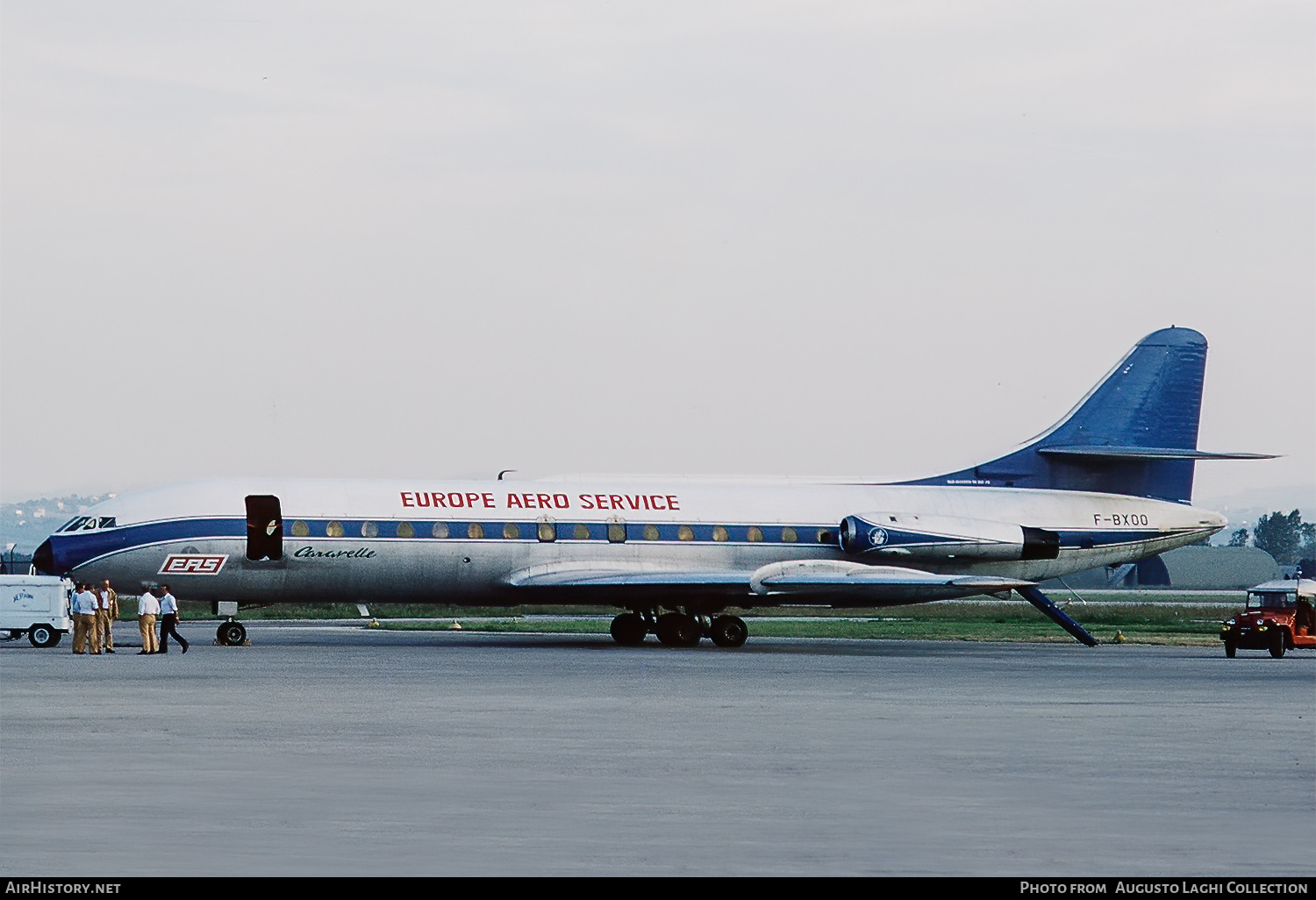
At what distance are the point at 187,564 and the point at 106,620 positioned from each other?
127 inches

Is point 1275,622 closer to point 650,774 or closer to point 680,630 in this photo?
point 680,630

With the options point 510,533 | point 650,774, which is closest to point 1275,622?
point 510,533

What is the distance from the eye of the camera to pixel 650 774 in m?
16.3

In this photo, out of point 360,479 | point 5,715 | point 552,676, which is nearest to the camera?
point 5,715

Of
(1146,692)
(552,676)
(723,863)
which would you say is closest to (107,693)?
(552,676)

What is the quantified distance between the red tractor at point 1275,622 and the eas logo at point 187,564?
21671 mm

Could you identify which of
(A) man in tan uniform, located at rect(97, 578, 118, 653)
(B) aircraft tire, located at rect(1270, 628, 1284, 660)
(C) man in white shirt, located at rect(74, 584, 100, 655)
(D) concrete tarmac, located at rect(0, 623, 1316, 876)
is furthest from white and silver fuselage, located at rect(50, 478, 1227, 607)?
(D) concrete tarmac, located at rect(0, 623, 1316, 876)

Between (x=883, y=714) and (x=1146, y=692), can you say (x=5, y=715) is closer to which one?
(x=883, y=714)

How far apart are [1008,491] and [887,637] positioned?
569cm

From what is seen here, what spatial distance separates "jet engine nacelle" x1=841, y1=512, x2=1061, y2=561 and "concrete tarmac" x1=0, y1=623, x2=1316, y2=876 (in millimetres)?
14748

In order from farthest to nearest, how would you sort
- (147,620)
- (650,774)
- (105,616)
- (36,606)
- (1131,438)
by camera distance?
(1131,438) < (36,606) < (105,616) < (147,620) < (650,774)

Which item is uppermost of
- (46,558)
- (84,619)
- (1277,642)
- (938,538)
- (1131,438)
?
(1131,438)

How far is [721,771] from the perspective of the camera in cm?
1659

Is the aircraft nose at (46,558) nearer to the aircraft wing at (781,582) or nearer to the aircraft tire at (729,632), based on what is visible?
the aircraft wing at (781,582)
